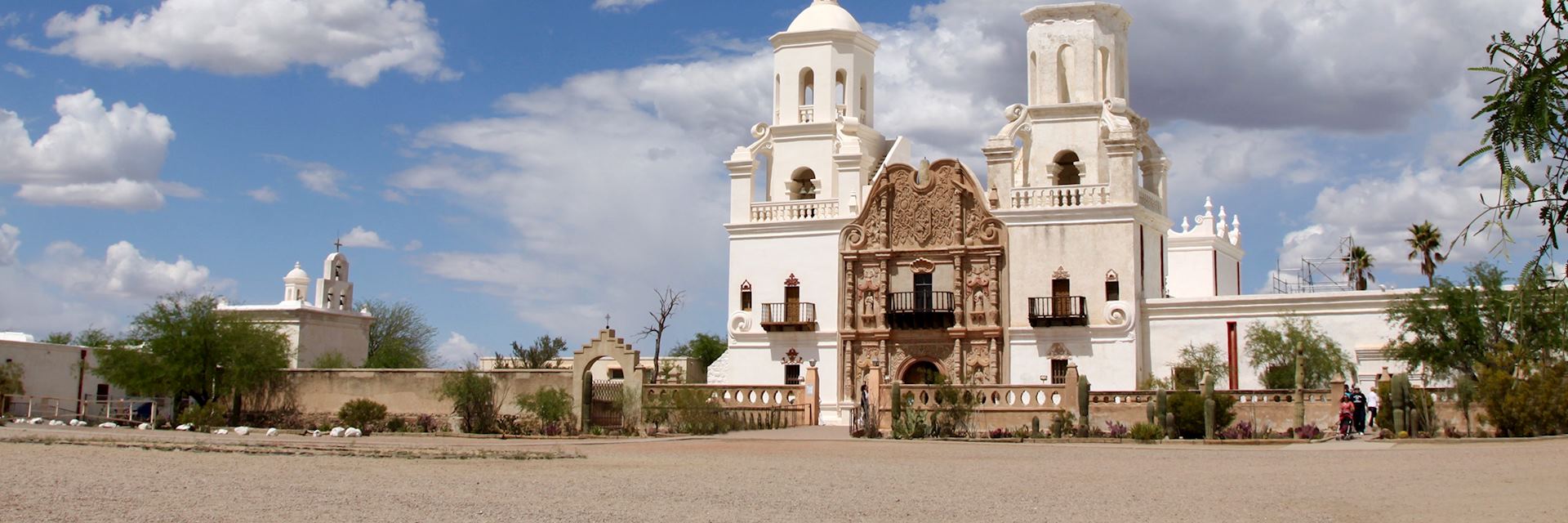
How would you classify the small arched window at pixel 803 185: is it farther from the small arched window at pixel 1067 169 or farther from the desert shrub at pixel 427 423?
the desert shrub at pixel 427 423

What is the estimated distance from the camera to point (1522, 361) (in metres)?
25.0

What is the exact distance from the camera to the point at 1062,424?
2936 cm

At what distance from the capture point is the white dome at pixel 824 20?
1727 inches

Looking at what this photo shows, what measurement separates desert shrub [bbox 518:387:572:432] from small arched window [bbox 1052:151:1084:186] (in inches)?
609

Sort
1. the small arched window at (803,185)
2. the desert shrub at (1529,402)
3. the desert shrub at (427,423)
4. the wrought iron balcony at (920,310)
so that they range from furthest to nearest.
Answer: the small arched window at (803,185) → the wrought iron balcony at (920,310) → the desert shrub at (427,423) → the desert shrub at (1529,402)

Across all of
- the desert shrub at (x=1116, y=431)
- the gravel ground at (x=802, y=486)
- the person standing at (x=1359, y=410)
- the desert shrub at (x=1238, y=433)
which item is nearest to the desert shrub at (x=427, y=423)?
the gravel ground at (x=802, y=486)

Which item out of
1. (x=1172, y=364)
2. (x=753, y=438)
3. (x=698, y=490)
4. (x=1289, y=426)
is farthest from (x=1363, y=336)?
(x=698, y=490)

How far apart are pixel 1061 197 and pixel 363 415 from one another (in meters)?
19.3

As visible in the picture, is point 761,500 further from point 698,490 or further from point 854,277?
point 854,277

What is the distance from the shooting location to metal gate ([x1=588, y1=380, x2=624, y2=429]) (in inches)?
1401

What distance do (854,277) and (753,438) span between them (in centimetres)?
1205

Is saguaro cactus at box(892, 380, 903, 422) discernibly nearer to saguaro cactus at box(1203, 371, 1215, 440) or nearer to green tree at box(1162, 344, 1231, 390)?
saguaro cactus at box(1203, 371, 1215, 440)

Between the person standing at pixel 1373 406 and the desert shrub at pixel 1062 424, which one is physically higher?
the person standing at pixel 1373 406

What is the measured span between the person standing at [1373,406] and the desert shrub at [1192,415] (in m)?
2.88
